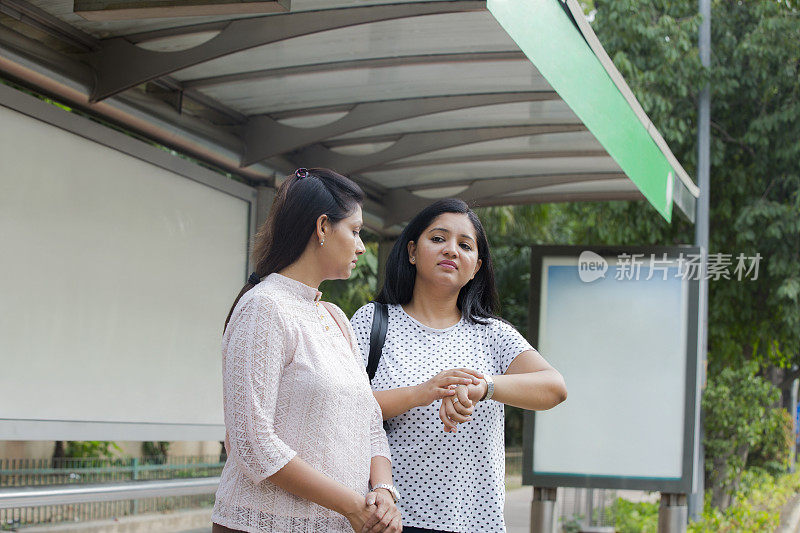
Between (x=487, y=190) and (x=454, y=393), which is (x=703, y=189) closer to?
(x=487, y=190)

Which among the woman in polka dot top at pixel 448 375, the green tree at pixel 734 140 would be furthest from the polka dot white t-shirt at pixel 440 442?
the green tree at pixel 734 140

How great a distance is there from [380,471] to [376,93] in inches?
114

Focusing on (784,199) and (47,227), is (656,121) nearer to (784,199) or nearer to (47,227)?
(784,199)

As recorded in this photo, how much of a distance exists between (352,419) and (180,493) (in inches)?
124

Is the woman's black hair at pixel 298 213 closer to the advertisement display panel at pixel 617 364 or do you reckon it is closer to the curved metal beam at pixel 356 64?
the curved metal beam at pixel 356 64

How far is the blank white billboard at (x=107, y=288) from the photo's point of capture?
412 centimetres

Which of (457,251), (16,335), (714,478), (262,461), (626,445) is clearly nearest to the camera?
(262,461)

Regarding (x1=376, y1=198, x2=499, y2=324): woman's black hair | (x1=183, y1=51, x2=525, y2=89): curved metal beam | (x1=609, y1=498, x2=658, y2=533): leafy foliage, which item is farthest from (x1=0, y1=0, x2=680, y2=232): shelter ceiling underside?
(x1=609, y1=498, x2=658, y2=533): leafy foliage

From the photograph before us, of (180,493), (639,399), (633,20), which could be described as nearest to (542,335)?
(639,399)

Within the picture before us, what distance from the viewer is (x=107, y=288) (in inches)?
182

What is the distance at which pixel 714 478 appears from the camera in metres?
11.3

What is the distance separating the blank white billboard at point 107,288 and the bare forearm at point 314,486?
7.43 ft

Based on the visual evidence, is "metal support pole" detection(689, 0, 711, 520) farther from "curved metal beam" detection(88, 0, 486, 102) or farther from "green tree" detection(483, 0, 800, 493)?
"curved metal beam" detection(88, 0, 486, 102)

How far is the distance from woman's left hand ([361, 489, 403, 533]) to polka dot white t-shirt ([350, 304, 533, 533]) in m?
0.45
